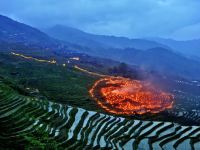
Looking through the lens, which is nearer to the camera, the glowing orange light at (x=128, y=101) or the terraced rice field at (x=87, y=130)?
the terraced rice field at (x=87, y=130)

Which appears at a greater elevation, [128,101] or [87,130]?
[128,101]

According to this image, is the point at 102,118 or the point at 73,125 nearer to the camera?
the point at 73,125

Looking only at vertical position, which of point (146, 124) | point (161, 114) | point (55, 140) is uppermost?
point (161, 114)

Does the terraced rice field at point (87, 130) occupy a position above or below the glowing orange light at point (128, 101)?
below

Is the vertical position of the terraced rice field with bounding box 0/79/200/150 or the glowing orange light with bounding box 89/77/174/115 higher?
the glowing orange light with bounding box 89/77/174/115

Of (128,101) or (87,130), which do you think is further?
(128,101)

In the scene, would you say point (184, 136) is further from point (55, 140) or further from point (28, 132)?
point (28, 132)

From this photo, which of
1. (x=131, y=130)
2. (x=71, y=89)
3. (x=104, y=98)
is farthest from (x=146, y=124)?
(x=71, y=89)

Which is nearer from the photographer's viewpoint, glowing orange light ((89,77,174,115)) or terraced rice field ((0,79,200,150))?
terraced rice field ((0,79,200,150))
